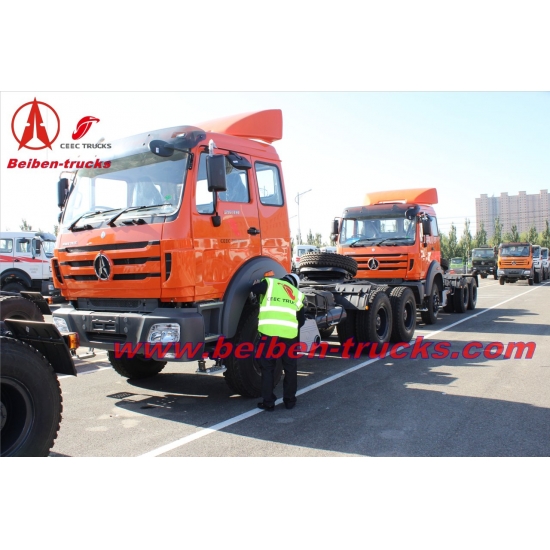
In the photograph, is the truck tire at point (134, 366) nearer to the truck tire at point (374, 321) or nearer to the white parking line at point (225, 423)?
the white parking line at point (225, 423)

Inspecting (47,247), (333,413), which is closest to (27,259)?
(47,247)

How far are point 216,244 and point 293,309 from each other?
1026 millimetres

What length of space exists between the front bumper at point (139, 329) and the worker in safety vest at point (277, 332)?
2.29 feet

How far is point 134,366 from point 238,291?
2.04 metres

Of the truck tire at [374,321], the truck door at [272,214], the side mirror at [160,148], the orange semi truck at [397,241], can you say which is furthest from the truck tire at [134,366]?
the orange semi truck at [397,241]

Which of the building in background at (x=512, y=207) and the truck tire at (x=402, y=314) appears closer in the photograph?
the truck tire at (x=402, y=314)

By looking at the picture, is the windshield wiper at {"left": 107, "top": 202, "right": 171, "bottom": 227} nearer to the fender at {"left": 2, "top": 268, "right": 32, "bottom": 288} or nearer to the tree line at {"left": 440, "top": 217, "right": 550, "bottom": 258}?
the fender at {"left": 2, "top": 268, "right": 32, "bottom": 288}

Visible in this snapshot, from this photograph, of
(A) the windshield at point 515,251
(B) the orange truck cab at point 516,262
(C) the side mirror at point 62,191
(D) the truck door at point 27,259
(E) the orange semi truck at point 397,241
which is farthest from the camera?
(A) the windshield at point 515,251

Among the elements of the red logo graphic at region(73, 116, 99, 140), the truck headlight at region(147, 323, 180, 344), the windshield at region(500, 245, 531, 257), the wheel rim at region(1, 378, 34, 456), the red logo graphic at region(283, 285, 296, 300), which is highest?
the red logo graphic at region(73, 116, 99, 140)

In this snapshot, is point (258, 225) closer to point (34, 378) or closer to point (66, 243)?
point (66, 243)

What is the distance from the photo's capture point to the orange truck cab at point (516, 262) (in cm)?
2838

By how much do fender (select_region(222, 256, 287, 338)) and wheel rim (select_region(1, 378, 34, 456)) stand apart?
214cm

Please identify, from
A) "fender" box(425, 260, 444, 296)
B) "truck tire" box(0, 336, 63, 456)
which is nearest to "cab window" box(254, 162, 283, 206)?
"truck tire" box(0, 336, 63, 456)

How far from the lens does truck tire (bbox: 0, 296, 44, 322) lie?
7755 millimetres
